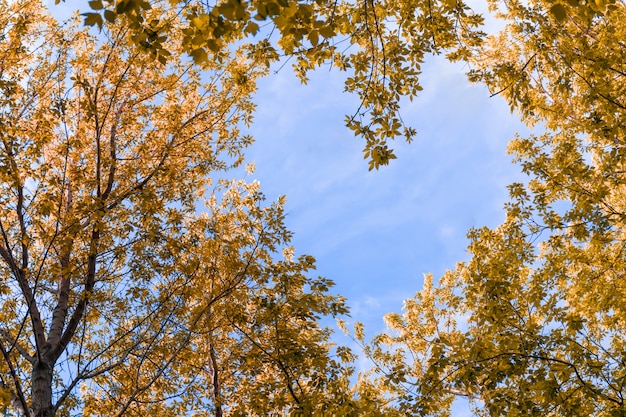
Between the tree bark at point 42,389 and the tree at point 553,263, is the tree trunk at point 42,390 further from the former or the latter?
the tree at point 553,263

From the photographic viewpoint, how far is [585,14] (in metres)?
4.95

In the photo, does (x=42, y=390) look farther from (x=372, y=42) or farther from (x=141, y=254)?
(x=372, y=42)

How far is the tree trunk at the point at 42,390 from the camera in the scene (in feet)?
19.7

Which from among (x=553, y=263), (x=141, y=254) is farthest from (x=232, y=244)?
(x=553, y=263)

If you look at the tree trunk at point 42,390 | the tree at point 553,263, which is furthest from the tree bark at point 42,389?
the tree at point 553,263

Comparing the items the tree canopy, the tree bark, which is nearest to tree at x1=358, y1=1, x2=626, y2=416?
the tree canopy

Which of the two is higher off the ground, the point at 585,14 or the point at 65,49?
the point at 65,49

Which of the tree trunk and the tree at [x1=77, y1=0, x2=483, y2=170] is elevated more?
the tree at [x1=77, y1=0, x2=483, y2=170]

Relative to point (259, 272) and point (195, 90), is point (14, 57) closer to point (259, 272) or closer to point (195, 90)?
point (195, 90)

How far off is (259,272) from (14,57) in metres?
5.19

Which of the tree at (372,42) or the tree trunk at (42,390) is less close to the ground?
the tree at (372,42)

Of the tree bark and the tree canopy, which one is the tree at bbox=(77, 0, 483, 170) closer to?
the tree canopy

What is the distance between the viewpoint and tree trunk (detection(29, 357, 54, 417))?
19.7ft

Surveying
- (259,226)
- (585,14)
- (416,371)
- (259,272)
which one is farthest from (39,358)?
(416,371)
